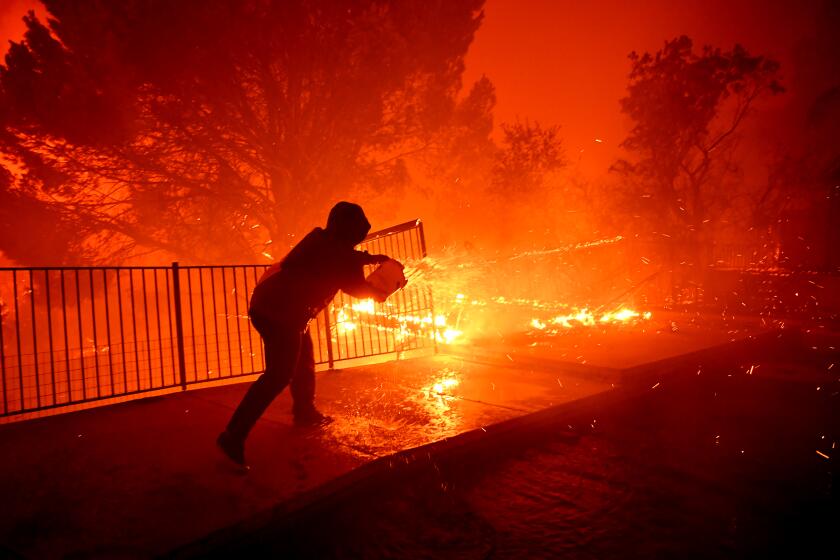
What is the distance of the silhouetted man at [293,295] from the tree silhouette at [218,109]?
36.8 feet

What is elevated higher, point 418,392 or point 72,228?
point 72,228

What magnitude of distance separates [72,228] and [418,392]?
12435 mm

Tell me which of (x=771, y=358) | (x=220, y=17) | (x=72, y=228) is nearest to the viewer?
(x=771, y=358)

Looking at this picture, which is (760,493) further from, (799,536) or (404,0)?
(404,0)

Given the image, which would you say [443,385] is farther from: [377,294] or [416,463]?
[377,294]

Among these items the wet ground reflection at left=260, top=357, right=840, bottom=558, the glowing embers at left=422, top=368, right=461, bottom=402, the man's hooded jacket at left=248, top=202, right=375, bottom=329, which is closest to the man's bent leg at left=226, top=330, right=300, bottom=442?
the man's hooded jacket at left=248, top=202, right=375, bottom=329

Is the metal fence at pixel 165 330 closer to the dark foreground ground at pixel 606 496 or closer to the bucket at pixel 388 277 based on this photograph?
the bucket at pixel 388 277

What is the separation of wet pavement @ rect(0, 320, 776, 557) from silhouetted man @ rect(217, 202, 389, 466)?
420 millimetres

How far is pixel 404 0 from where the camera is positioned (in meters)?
14.3

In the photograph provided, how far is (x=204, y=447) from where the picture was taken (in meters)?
3.92

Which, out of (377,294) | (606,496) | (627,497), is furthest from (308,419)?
(627,497)

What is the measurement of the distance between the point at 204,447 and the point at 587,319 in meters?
8.11

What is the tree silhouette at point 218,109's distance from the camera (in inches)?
479

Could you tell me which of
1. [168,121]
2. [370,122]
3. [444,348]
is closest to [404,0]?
[370,122]
